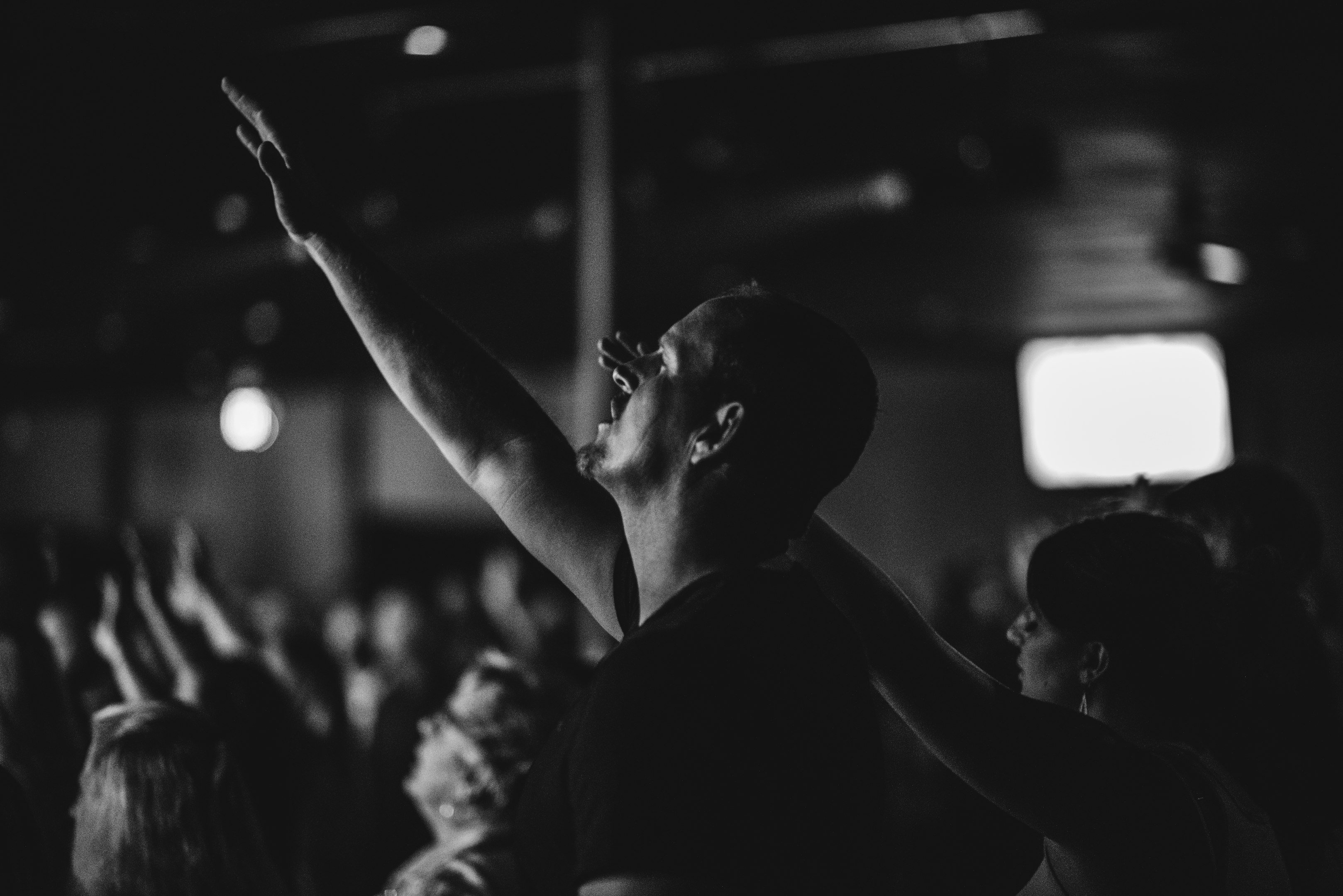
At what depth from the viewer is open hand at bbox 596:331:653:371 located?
62.0 inches

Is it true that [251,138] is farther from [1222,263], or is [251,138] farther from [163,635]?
[1222,263]

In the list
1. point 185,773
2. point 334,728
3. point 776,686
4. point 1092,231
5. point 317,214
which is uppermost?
point 1092,231

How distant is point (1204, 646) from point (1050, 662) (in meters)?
0.19

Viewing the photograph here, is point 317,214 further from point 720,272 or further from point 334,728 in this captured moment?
point 720,272

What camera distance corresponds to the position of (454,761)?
8.90 feet

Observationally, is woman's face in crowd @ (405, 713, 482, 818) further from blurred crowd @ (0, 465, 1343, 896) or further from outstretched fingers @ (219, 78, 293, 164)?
outstretched fingers @ (219, 78, 293, 164)

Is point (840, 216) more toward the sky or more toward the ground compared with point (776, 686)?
more toward the sky

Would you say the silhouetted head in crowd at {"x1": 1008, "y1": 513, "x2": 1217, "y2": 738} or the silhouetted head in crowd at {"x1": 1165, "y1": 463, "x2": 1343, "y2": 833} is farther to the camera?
the silhouetted head in crowd at {"x1": 1165, "y1": 463, "x2": 1343, "y2": 833}

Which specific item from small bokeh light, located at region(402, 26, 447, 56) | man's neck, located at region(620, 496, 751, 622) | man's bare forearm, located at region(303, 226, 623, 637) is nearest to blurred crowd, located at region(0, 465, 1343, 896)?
man's bare forearm, located at region(303, 226, 623, 637)

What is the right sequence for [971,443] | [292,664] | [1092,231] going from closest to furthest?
[292,664] < [1092,231] < [971,443]

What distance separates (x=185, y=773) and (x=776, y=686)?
113 centimetres

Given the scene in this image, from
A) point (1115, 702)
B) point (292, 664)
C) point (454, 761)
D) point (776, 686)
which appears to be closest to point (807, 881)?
point (776, 686)

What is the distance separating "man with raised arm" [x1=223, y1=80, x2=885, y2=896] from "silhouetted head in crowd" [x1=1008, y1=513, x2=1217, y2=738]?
1.56 feet

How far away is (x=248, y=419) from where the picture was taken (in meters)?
9.79
